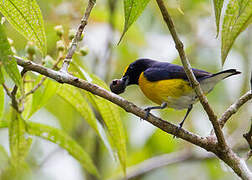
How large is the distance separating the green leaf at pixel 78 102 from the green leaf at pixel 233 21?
88 cm

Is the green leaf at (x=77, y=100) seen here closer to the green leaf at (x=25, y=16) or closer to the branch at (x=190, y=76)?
the green leaf at (x=25, y=16)

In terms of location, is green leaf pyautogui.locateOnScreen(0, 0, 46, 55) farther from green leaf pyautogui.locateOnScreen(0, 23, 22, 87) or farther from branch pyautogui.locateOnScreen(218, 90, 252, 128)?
branch pyautogui.locateOnScreen(218, 90, 252, 128)

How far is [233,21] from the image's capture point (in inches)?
65.8

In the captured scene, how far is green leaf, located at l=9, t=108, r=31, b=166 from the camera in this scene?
2.16 meters

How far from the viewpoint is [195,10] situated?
4789 mm

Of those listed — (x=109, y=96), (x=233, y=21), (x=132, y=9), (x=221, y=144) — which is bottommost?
(x=221, y=144)

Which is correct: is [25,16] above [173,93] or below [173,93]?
above

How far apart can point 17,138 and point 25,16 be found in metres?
0.87

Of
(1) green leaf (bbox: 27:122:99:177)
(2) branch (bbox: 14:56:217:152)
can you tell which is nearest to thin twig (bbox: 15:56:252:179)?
(2) branch (bbox: 14:56:217:152)

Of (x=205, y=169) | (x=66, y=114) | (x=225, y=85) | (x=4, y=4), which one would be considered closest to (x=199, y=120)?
(x=225, y=85)

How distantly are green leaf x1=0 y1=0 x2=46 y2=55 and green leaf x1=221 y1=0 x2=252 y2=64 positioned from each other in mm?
789

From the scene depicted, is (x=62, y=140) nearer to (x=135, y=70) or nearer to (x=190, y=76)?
(x=190, y=76)

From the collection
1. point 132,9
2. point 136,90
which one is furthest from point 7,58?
point 136,90

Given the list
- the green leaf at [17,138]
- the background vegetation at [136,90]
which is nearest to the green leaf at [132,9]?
the green leaf at [17,138]
